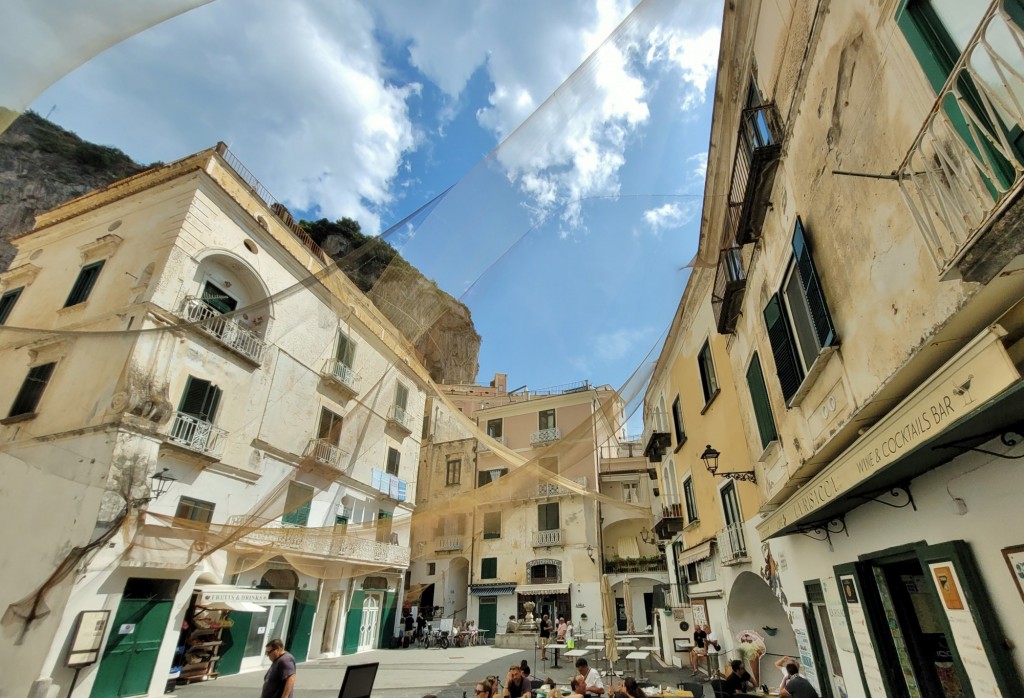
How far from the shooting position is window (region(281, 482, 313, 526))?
35.7ft

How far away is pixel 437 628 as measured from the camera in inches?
878

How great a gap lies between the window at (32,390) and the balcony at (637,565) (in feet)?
77.0

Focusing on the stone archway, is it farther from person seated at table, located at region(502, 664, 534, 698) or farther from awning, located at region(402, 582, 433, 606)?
awning, located at region(402, 582, 433, 606)

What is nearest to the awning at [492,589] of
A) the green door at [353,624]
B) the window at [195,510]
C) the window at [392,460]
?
the green door at [353,624]

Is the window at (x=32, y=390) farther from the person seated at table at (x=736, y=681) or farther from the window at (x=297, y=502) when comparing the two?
the person seated at table at (x=736, y=681)

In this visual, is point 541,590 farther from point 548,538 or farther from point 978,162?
point 978,162

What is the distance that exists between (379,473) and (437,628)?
1038 cm

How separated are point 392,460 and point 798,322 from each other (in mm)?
15460

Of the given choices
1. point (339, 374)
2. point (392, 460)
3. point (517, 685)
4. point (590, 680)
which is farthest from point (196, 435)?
point (590, 680)

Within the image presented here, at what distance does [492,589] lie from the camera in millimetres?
25094

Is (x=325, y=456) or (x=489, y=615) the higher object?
(x=325, y=456)

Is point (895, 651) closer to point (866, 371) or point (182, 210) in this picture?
point (866, 371)

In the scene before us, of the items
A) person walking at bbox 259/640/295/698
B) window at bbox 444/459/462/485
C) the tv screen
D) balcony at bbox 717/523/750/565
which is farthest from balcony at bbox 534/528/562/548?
person walking at bbox 259/640/295/698

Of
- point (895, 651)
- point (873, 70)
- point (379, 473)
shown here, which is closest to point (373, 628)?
point (379, 473)
